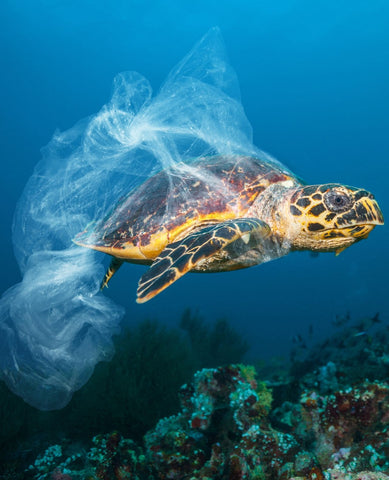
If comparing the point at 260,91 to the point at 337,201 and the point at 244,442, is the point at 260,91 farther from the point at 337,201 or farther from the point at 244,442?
the point at 244,442

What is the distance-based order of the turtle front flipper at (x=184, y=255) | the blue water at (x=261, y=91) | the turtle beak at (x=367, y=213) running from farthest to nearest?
the blue water at (x=261, y=91) < the turtle beak at (x=367, y=213) < the turtle front flipper at (x=184, y=255)

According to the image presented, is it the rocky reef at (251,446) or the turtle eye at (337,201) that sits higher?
the turtle eye at (337,201)

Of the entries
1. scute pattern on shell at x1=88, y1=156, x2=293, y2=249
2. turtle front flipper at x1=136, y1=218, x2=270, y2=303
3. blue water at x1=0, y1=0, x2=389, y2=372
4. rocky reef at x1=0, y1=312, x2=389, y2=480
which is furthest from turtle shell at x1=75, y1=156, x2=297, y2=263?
blue water at x1=0, y1=0, x2=389, y2=372

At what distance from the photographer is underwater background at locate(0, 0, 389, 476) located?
159 ft

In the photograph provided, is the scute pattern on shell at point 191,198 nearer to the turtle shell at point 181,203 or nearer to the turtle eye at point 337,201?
the turtle shell at point 181,203

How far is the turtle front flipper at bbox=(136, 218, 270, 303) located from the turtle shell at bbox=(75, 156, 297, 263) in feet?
1.54

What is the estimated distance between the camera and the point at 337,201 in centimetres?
232

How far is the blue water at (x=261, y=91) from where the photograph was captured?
4844cm

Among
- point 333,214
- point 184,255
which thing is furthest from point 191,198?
point 333,214

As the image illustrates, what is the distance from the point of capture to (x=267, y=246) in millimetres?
2717

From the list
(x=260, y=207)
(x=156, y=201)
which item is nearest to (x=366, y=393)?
(x=260, y=207)

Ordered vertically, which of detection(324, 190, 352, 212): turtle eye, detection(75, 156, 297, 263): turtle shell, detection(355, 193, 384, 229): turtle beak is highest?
detection(75, 156, 297, 263): turtle shell

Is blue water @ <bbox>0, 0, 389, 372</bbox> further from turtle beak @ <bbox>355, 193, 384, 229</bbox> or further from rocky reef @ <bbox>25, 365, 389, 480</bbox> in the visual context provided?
turtle beak @ <bbox>355, 193, 384, 229</bbox>

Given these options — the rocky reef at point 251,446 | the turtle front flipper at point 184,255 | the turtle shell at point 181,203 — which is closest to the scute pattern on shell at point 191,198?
the turtle shell at point 181,203
